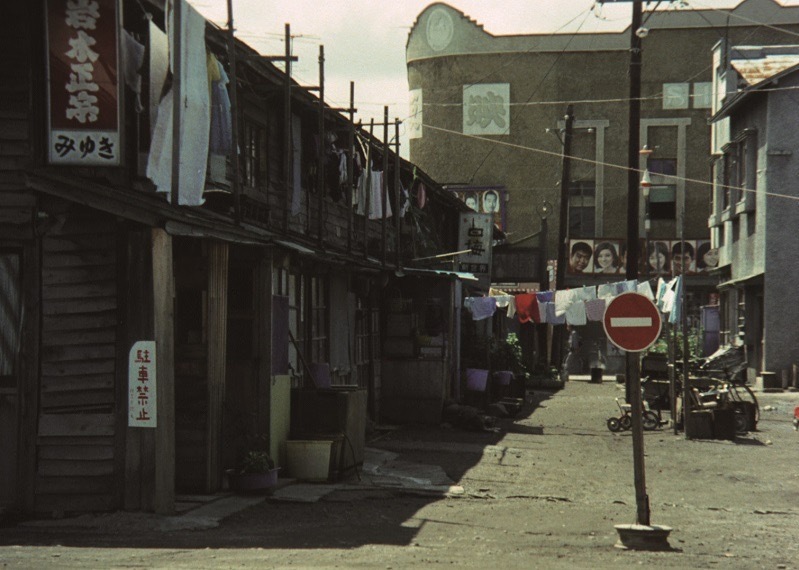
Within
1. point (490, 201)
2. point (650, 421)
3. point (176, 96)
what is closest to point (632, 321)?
point (176, 96)

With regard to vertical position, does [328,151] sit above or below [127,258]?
above

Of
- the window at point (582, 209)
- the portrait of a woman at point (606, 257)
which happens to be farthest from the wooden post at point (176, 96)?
the window at point (582, 209)

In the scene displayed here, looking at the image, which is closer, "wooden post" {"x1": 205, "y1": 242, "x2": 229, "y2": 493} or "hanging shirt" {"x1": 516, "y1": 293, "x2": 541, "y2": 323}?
"wooden post" {"x1": 205, "y1": 242, "x2": 229, "y2": 493}

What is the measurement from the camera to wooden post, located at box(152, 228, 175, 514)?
42.1 ft

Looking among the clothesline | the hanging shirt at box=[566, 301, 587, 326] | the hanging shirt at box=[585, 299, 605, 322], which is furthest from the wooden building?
the hanging shirt at box=[566, 301, 587, 326]

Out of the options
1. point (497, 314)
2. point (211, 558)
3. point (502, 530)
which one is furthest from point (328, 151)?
point (497, 314)

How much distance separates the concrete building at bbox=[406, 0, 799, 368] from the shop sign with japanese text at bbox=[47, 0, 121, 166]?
154ft

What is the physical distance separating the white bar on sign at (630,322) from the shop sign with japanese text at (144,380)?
4.79 meters

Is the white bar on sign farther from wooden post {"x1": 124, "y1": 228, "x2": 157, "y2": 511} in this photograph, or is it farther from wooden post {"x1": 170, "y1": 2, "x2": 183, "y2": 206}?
wooden post {"x1": 170, "y1": 2, "x2": 183, "y2": 206}

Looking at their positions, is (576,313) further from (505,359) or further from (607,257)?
(607,257)

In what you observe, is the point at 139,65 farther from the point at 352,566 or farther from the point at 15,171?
the point at 352,566

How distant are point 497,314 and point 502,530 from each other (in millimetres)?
34101

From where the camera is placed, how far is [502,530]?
12656 millimetres

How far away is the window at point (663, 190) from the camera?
61531 mm
